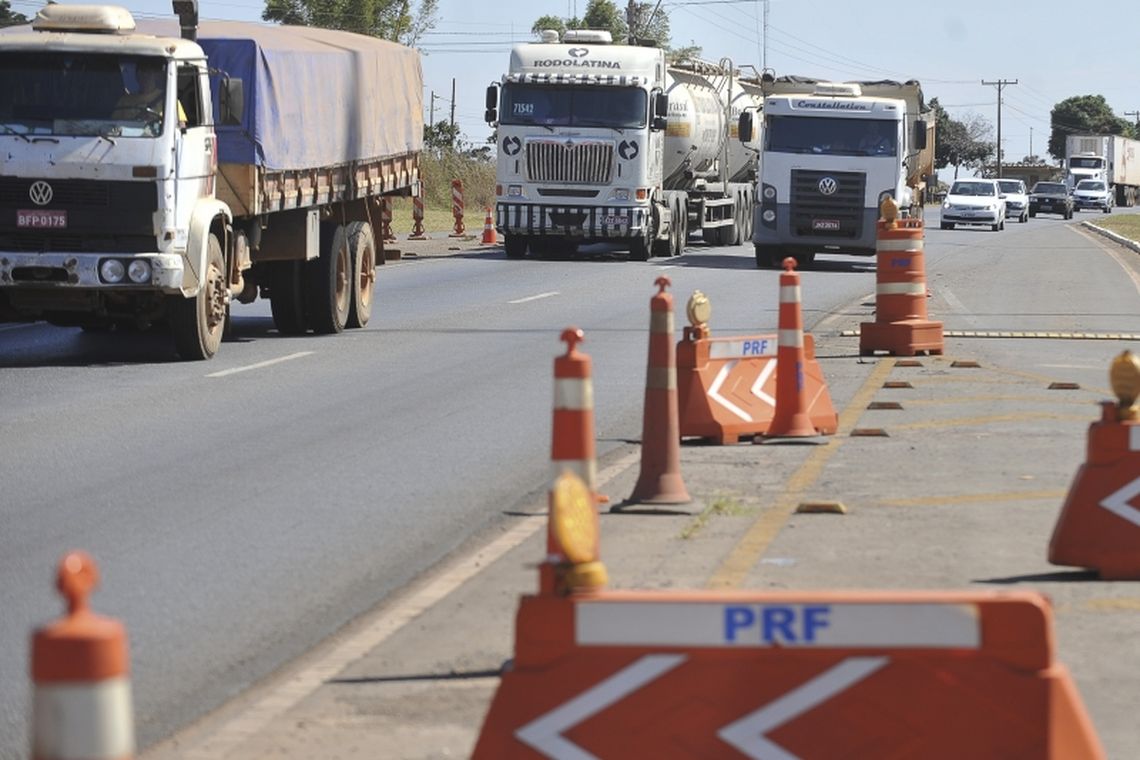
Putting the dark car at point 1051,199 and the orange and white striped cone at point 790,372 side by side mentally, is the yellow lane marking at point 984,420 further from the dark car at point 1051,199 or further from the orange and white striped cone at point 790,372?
the dark car at point 1051,199

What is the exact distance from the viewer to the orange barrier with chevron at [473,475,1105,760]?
14.9 feet

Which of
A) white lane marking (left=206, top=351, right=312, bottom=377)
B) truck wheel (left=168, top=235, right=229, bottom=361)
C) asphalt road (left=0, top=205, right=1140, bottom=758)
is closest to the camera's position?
asphalt road (left=0, top=205, right=1140, bottom=758)

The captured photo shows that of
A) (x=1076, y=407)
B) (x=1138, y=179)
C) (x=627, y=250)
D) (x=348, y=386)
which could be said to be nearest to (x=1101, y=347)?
(x=1076, y=407)

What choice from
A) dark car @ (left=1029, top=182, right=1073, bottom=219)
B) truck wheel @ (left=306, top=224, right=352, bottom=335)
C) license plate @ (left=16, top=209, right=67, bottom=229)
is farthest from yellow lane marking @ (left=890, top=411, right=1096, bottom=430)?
dark car @ (left=1029, top=182, right=1073, bottom=219)

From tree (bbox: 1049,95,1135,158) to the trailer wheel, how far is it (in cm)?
17886

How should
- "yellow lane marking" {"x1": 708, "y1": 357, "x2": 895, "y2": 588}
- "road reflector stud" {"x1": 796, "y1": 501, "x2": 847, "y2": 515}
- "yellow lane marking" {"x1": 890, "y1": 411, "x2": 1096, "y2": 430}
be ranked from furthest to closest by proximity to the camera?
"yellow lane marking" {"x1": 890, "y1": 411, "x2": 1096, "y2": 430} → "road reflector stud" {"x1": 796, "y1": 501, "x2": 847, "y2": 515} → "yellow lane marking" {"x1": 708, "y1": 357, "x2": 895, "y2": 588}

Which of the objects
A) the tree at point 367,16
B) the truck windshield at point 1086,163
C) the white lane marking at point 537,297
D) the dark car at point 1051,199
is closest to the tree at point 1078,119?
the truck windshield at point 1086,163

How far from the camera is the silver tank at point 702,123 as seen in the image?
3875cm

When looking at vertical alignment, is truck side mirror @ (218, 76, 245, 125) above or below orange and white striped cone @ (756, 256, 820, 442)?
above

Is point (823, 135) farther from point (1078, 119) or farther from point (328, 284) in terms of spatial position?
point (1078, 119)

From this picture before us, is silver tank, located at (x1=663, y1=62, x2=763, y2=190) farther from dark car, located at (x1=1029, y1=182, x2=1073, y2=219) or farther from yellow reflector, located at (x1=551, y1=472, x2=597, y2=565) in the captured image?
dark car, located at (x1=1029, y1=182, x2=1073, y2=219)

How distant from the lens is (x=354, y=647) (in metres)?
7.16

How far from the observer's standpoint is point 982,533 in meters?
9.25

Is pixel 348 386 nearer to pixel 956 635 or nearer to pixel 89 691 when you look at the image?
pixel 956 635
